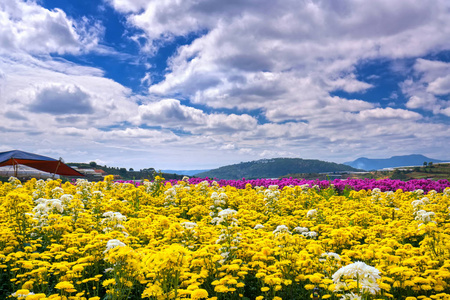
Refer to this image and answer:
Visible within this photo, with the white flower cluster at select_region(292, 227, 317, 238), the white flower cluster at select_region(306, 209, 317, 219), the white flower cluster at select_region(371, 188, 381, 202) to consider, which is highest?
the white flower cluster at select_region(371, 188, 381, 202)

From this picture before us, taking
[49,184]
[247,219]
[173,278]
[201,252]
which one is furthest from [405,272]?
[49,184]

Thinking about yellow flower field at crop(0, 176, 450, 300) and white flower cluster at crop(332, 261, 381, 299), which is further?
yellow flower field at crop(0, 176, 450, 300)

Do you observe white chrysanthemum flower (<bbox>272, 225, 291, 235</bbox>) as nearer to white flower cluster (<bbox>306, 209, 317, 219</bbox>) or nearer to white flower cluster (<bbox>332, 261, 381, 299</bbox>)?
white flower cluster (<bbox>332, 261, 381, 299</bbox>)

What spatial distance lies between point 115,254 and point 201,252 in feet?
4.69

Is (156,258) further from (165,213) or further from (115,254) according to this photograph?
(165,213)

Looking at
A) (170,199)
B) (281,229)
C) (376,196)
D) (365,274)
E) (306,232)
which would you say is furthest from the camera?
(376,196)

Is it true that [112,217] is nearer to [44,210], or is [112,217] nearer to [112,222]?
[112,222]

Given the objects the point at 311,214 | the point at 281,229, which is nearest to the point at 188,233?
the point at 281,229

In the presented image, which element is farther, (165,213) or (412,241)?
(165,213)

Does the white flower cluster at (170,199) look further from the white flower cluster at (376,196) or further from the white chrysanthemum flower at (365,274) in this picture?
the white chrysanthemum flower at (365,274)

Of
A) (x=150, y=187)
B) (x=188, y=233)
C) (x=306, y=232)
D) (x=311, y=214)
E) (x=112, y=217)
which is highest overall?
(x=150, y=187)

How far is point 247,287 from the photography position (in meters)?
5.58

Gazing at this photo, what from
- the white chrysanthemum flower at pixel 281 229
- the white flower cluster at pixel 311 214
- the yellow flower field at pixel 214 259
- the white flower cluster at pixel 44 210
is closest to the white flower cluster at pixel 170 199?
the yellow flower field at pixel 214 259

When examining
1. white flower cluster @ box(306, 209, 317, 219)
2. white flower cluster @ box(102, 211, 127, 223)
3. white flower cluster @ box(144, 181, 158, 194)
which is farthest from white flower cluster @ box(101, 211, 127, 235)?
white flower cluster @ box(144, 181, 158, 194)
